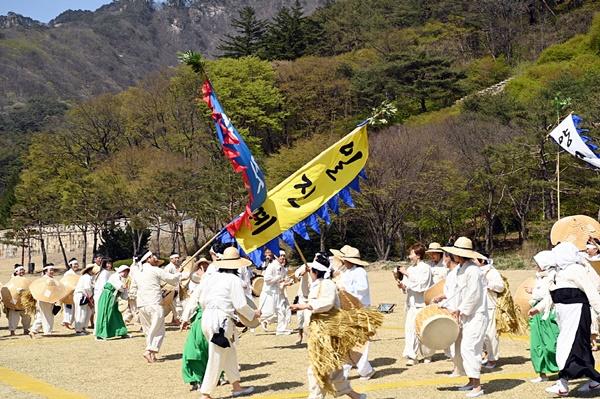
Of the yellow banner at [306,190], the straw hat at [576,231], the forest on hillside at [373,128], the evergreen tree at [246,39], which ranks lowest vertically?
the straw hat at [576,231]

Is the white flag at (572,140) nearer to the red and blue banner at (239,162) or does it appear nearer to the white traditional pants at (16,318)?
the red and blue banner at (239,162)

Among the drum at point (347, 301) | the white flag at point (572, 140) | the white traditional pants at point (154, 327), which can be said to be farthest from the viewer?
the white flag at point (572, 140)

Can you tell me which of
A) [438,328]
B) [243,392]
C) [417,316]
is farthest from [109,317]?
[438,328]

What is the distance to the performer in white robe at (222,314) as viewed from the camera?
9320mm

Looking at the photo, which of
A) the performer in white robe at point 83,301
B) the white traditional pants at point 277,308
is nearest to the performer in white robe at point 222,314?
the white traditional pants at point 277,308

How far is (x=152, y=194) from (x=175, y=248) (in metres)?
4.37

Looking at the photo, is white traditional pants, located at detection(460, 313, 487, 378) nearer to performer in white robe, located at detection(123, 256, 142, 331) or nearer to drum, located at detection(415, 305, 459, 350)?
drum, located at detection(415, 305, 459, 350)

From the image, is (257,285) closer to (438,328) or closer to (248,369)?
(248,369)

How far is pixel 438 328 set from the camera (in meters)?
9.38

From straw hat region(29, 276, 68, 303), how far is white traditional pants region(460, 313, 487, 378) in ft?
34.9

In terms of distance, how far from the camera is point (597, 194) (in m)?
34.4

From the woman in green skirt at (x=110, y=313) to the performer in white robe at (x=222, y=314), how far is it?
741 cm

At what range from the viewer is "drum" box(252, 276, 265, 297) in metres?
18.2

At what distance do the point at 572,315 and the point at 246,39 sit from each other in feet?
228
